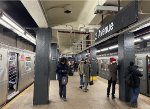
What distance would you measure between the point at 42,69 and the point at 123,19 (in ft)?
13.2

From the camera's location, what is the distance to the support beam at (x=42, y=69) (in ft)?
21.3

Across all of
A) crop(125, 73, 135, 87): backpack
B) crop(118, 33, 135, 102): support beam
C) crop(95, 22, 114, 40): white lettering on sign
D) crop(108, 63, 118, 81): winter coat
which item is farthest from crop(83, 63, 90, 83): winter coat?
crop(95, 22, 114, 40): white lettering on sign

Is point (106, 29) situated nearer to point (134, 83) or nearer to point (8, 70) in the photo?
point (134, 83)

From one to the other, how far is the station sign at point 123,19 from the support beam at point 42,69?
283 centimetres

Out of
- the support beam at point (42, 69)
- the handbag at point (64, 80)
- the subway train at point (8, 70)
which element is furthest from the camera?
the handbag at point (64, 80)

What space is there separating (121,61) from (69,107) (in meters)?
2.71

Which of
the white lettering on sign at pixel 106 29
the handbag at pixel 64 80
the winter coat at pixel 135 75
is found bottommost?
the handbag at pixel 64 80

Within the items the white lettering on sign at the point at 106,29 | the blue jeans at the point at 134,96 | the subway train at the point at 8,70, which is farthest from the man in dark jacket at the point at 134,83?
the subway train at the point at 8,70

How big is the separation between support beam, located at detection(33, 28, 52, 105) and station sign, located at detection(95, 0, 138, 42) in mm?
2835

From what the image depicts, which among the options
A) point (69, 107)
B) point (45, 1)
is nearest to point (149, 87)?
point (69, 107)

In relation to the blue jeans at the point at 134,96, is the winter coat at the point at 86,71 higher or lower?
higher

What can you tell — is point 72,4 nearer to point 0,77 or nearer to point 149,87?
point 0,77

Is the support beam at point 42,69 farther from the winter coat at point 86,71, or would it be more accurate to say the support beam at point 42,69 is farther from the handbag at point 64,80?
the winter coat at point 86,71

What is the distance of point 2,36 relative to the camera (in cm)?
689
